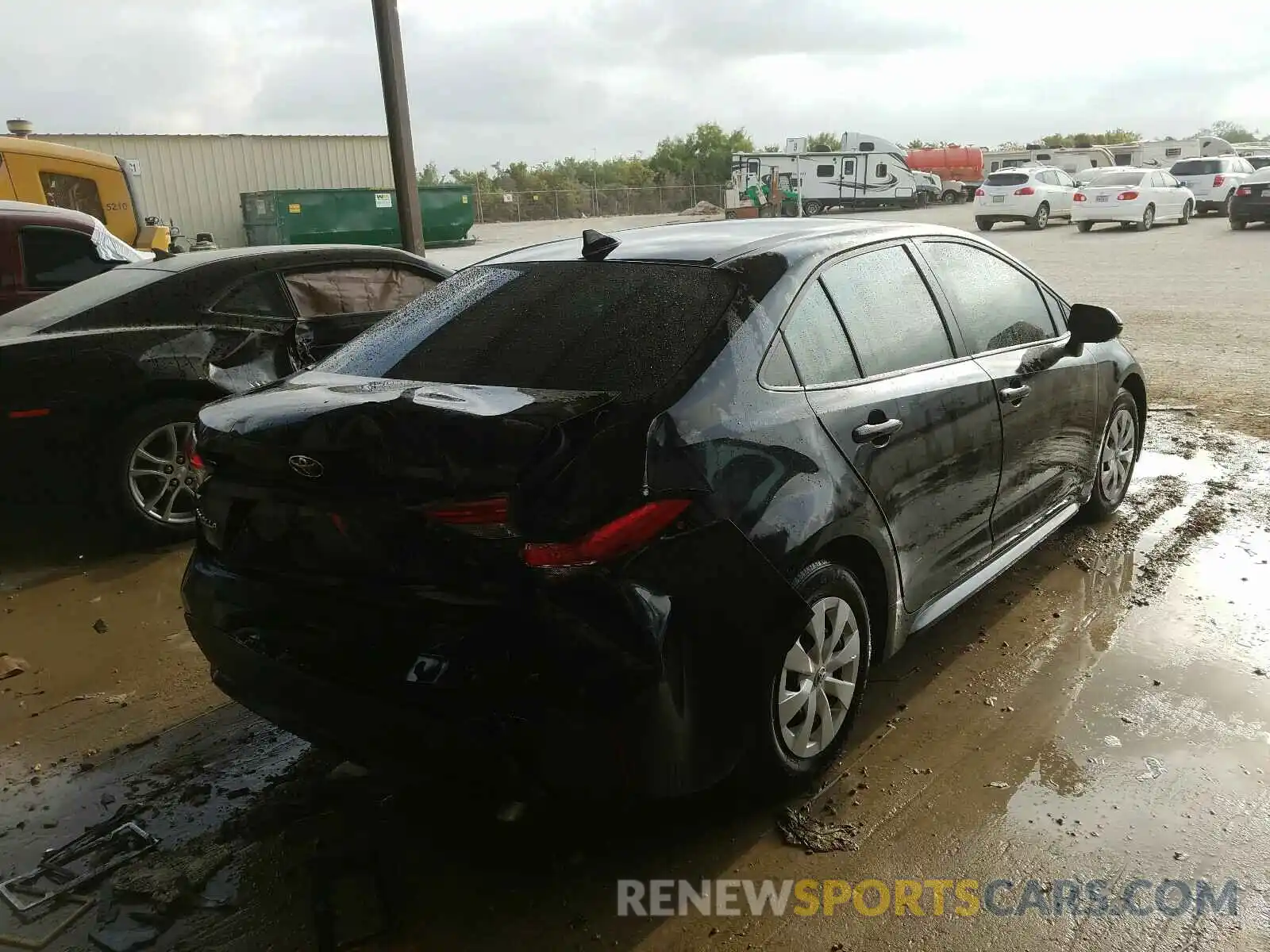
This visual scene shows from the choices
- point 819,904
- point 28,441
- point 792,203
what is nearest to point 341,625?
point 819,904

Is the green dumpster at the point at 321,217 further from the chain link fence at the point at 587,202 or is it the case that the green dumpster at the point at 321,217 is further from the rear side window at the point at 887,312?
the rear side window at the point at 887,312

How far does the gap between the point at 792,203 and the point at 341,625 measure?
125 feet

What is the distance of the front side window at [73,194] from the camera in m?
13.2

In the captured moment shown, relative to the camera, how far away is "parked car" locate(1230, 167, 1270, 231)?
77.0 feet

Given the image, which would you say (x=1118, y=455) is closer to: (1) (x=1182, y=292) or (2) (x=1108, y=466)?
(2) (x=1108, y=466)

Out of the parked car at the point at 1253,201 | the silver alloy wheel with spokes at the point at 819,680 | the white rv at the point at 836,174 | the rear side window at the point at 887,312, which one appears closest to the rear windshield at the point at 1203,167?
the parked car at the point at 1253,201

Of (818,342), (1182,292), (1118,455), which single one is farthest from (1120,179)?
(818,342)

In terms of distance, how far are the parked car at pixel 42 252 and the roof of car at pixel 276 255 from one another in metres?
1.45

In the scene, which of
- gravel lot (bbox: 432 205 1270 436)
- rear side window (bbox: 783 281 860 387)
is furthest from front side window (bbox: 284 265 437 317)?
gravel lot (bbox: 432 205 1270 436)

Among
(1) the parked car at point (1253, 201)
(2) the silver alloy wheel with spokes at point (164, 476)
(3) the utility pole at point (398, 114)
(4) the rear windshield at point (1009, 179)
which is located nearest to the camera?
(2) the silver alloy wheel with spokes at point (164, 476)

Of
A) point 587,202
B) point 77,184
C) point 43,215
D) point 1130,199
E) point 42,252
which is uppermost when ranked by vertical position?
point 587,202

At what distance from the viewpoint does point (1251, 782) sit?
121 inches

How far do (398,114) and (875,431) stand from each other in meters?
7.40

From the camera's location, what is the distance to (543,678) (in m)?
2.38
